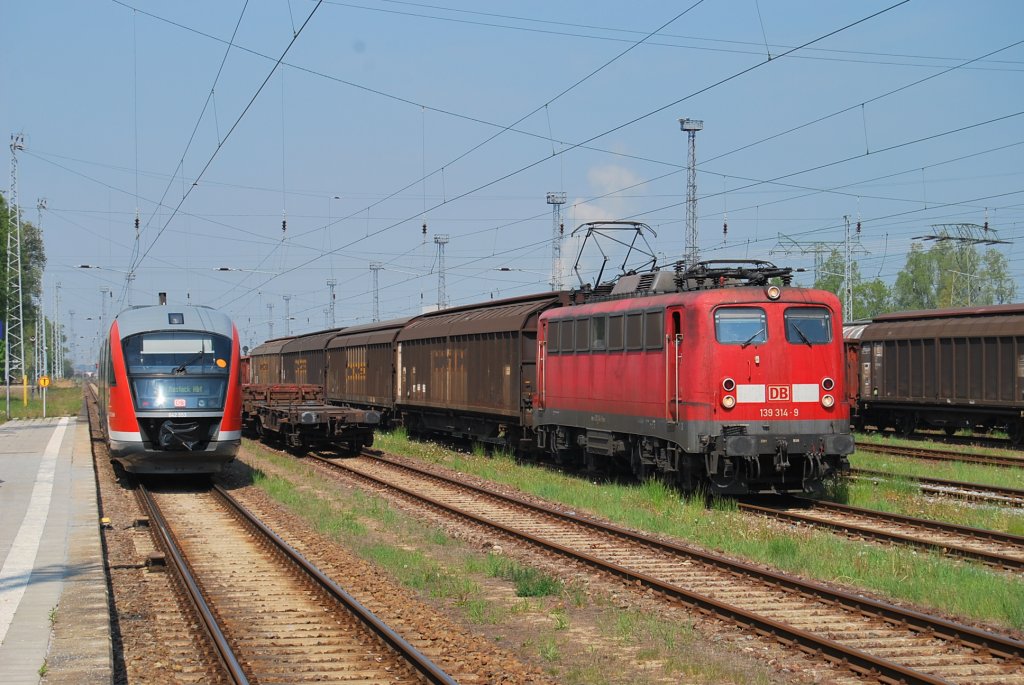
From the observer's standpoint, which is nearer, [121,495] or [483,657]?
[483,657]

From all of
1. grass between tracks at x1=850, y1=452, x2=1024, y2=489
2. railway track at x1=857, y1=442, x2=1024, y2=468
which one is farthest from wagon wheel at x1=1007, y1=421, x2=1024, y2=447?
grass between tracks at x1=850, y1=452, x2=1024, y2=489

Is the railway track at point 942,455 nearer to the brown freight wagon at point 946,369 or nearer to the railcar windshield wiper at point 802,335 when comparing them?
the brown freight wagon at point 946,369

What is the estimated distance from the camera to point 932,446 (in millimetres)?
27938

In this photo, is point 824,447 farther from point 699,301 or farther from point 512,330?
point 512,330

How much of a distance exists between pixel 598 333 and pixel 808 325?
167 inches

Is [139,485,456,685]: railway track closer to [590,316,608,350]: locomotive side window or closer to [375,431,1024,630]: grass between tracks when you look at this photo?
[375,431,1024,630]: grass between tracks

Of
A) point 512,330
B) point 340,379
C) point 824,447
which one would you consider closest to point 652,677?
point 824,447

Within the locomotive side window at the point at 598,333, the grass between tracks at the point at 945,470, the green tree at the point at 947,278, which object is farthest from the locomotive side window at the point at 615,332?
the green tree at the point at 947,278

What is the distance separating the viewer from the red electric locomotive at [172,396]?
18.7m

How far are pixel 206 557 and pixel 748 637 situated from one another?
6830mm

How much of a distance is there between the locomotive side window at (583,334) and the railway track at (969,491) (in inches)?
225

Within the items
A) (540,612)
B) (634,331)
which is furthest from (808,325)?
(540,612)

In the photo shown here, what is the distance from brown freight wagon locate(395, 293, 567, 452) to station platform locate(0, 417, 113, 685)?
8551mm

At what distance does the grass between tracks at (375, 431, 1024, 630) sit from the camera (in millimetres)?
9961
